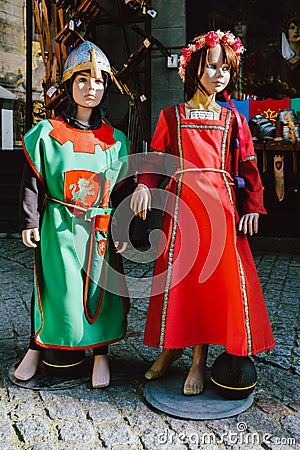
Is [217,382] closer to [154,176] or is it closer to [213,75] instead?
[154,176]

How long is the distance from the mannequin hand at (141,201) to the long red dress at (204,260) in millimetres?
106

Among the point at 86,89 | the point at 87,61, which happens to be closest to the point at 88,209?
the point at 86,89

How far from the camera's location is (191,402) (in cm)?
240

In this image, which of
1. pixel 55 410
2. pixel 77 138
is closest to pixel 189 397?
pixel 55 410

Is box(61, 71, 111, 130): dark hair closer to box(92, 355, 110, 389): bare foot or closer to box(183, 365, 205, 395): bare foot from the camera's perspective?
box(92, 355, 110, 389): bare foot

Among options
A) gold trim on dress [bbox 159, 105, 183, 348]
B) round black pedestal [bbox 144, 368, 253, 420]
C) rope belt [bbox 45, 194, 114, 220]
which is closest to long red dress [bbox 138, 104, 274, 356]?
gold trim on dress [bbox 159, 105, 183, 348]

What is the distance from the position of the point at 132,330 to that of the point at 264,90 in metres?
3.67

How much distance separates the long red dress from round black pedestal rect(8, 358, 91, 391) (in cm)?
47

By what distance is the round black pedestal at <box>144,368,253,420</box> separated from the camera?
2.32 metres

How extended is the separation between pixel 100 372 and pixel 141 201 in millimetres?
843

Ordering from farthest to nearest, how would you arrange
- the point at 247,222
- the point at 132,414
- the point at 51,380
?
the point at 51,380 → the point at 247,222 → the point at 132,414

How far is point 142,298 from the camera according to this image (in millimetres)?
4254

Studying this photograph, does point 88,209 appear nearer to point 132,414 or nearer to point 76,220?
point 76,220

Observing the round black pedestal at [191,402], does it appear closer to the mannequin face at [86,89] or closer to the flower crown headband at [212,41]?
the mannequin face at [86,89]
